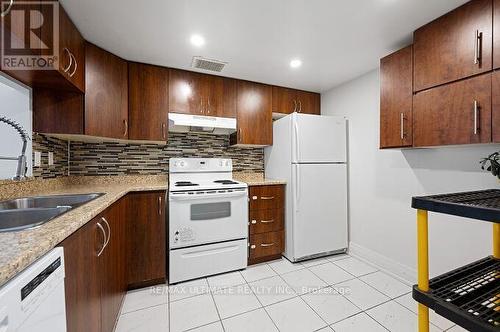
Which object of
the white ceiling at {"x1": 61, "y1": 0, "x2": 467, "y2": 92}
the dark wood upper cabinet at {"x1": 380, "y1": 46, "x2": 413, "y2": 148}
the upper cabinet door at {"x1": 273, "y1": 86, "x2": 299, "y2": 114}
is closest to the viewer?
the white ceiling at {"x1": 61, "y1": 0, "x2": 467, "y2": 92}

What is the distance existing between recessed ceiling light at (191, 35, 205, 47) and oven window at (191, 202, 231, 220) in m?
1.45

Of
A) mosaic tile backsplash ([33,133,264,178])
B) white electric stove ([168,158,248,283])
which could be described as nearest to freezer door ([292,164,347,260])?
white electric stove ([168,158,248,283])

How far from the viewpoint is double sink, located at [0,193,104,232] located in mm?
1140

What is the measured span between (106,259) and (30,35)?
1.31 metres

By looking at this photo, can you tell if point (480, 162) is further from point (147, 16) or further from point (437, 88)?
point (147, 16)

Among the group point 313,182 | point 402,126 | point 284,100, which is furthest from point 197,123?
point 402,126

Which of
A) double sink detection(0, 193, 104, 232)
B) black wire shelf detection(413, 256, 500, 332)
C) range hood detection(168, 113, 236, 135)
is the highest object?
range hood detection(168, 113, 236, 135)

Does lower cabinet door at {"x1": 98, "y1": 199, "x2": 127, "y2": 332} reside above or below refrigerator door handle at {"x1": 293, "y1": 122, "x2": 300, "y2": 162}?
below

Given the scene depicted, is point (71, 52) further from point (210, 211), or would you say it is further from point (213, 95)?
point (210, 211)

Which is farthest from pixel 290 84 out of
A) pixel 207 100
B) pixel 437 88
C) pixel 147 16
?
pixel 147 16

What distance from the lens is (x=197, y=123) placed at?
2.38 metres

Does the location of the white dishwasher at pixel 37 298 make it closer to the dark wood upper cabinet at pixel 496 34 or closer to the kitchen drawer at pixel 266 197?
the kitchen drawer at pixel 266 197

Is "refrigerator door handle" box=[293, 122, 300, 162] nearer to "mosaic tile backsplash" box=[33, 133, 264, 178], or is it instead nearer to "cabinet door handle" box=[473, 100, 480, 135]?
"mosaic tile backsplash" box=[33, 133, 264, 178]

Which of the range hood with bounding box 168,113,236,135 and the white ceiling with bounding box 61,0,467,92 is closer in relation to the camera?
the white ceiling with bounding box 61,0,467,92
